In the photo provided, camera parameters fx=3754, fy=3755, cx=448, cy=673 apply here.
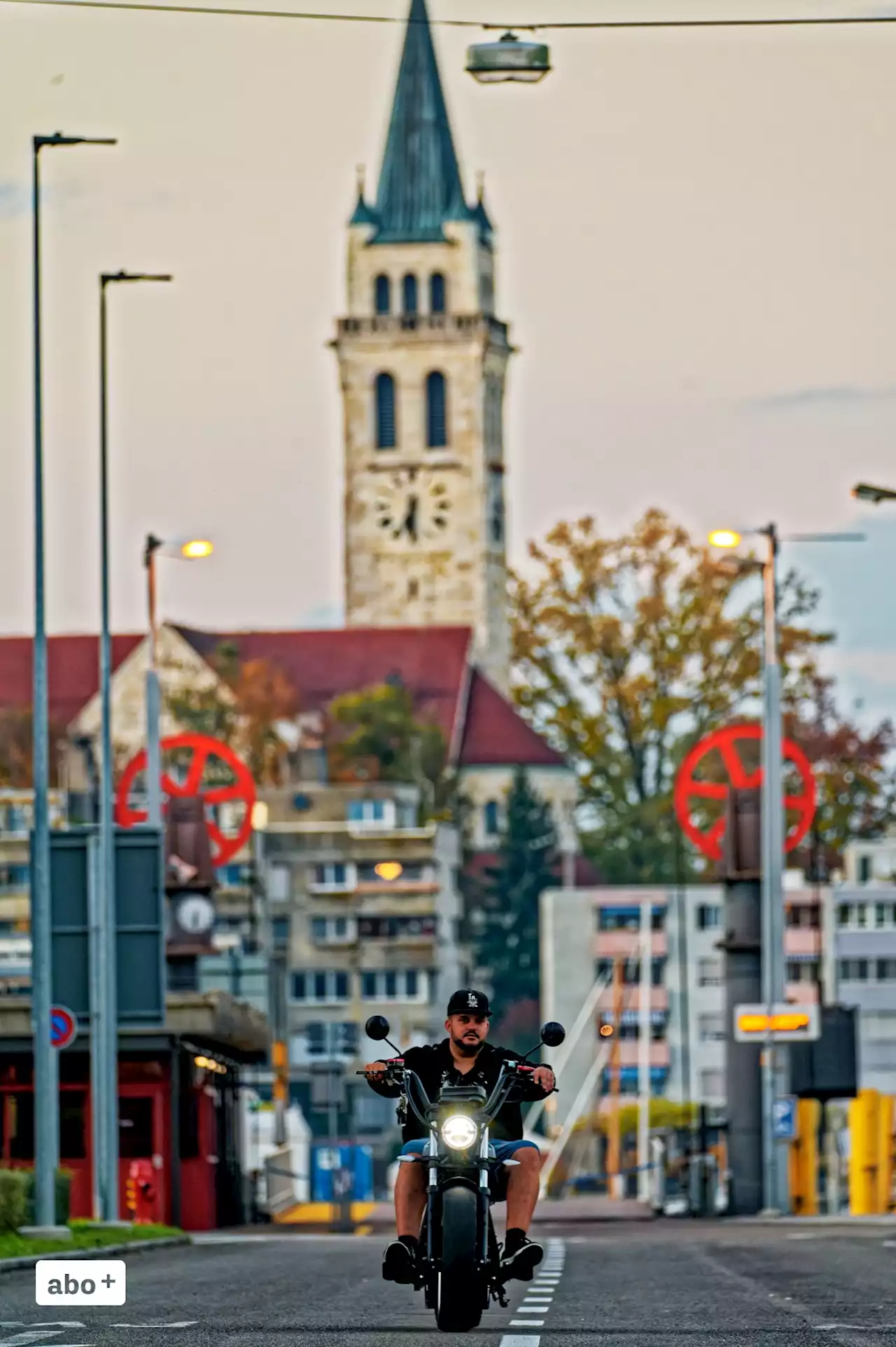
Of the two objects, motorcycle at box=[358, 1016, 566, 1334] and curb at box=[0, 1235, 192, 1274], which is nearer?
motorcycle at box=[358, 1016, 566, 1334]

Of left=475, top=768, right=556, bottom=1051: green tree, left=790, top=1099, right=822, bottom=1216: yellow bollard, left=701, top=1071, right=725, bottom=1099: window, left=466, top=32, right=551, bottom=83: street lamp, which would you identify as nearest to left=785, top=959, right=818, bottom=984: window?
left=701, top=1071, right=725, bottom=1099: window

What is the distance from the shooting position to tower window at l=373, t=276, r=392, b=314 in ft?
567

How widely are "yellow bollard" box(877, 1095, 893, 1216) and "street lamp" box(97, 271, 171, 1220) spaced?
91.5 ft

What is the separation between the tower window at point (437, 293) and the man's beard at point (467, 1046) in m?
158

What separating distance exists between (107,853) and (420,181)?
136605mm

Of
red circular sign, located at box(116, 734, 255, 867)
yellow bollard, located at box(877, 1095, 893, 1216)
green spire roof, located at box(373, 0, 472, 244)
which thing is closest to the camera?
red circular sign, located at box(116, 734, 255, 867)

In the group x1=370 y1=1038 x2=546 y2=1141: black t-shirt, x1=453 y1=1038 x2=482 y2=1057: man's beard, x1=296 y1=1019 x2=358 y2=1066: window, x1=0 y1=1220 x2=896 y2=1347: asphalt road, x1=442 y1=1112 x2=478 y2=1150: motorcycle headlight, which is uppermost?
x1=453 y1=1038 x2=482 y2=1057: man's beard

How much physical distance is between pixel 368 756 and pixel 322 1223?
8805 centimetres

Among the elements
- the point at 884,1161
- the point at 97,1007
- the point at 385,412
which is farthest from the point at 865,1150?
the point at 385,412

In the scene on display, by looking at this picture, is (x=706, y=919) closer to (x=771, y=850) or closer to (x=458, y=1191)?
(x=771, y=850)

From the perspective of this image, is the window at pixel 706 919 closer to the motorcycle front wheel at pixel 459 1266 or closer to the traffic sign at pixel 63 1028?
the traffic sign at pixel 63 1028

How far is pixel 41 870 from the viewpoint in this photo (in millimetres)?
34625

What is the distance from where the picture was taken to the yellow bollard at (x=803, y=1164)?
65.9m

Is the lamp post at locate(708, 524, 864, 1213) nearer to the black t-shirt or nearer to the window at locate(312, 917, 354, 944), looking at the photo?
the black t-shirt
